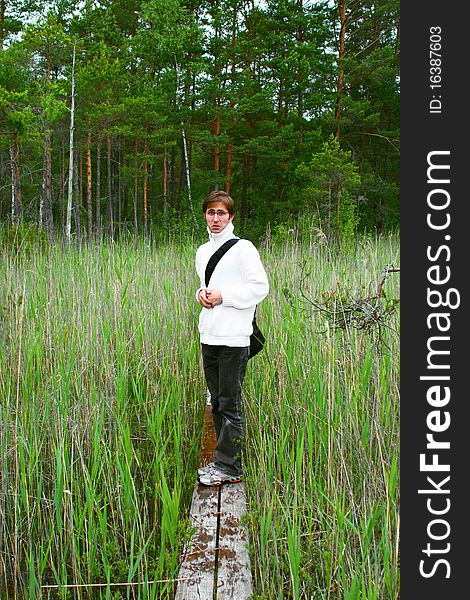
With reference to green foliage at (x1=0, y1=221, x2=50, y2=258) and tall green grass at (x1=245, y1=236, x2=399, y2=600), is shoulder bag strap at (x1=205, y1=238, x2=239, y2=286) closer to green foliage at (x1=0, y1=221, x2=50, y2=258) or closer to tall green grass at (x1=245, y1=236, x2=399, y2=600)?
tall green grass at (x1=245, y1=236, x2=399, y2=600)

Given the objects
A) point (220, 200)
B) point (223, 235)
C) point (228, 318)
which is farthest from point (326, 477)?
point (220, 200)

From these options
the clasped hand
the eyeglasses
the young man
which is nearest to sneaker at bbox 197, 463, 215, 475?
the young man

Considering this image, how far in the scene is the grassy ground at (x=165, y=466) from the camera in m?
1.49

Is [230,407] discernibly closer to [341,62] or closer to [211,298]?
[211,298]

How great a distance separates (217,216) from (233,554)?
1.32 metres

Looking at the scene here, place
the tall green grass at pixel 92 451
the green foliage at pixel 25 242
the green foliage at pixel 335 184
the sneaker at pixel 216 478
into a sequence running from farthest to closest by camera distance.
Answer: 1. the green foliage at pixel 335 184
2. the green foliage at pixel 25 242
3. the sneaker at pixel 216 478
4. the tall green grass at pixel 92 451

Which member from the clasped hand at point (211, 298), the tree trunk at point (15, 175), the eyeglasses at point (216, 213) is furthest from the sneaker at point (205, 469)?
the tree trunk at point (15, 175)

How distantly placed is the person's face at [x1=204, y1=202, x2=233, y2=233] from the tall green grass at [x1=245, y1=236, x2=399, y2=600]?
0.57 m

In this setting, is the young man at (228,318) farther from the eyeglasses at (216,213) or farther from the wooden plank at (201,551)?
the wooden plank at (201,551)

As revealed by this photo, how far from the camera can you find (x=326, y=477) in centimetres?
181

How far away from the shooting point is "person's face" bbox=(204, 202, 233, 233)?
7.23 ft

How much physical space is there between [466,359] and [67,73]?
16.4 metres

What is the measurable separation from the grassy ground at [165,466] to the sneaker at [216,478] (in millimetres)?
68

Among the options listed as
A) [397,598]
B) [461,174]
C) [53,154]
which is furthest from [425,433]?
[53,154]
